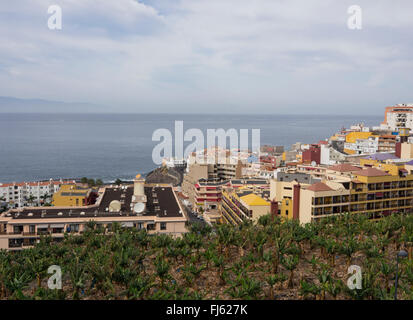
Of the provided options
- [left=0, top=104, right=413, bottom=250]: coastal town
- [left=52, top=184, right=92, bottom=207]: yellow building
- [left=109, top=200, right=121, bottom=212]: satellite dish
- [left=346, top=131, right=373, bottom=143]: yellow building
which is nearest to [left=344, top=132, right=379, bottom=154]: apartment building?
[left=346, top=131, right=373, bottom=143]: yellow building

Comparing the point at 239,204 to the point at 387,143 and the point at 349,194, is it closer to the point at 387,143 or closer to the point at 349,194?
the point at 349,194

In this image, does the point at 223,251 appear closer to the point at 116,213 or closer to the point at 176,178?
the point at 116,213

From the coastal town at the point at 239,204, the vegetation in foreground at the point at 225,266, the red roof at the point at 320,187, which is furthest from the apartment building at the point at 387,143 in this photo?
the vegetation in foreground at the point at 225,266

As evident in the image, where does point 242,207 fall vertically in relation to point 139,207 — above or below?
below

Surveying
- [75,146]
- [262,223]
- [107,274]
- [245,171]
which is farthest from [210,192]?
[75,146]

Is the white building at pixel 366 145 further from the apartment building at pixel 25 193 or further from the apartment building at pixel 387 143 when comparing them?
the apartment building at pixel 25 193

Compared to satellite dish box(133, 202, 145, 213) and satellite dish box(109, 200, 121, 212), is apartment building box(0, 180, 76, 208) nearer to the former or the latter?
satellite dish box(109, 200, 121, 212)

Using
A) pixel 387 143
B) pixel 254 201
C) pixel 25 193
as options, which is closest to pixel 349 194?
pixel 254 201
